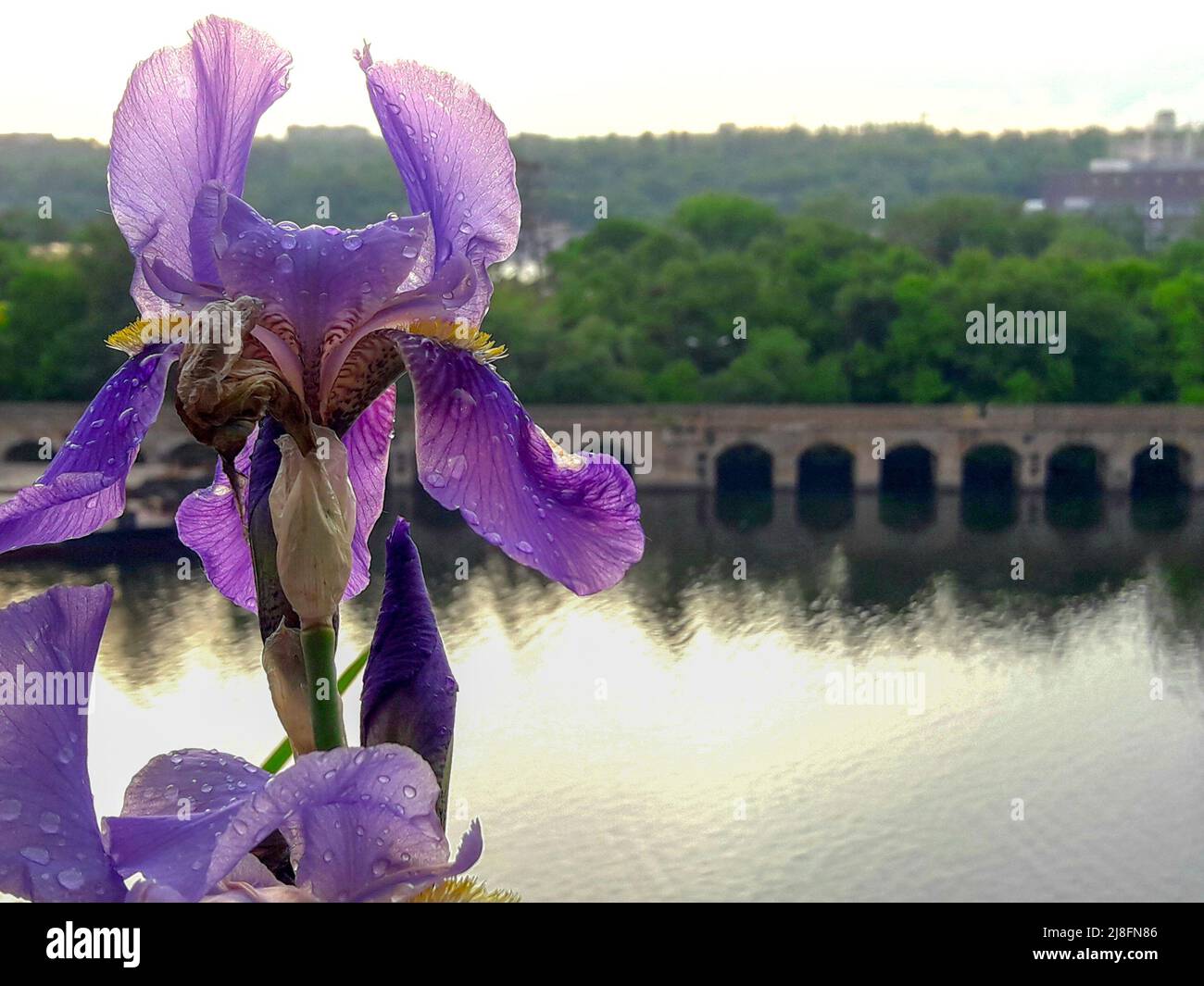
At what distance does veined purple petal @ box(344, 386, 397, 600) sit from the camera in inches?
17.9

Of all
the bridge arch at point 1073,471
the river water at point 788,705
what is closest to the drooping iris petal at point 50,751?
the river water at point 788,705

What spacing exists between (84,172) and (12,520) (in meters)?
12.3

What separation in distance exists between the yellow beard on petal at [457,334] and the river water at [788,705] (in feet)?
17.8

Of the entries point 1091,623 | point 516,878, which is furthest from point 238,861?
point 1091,623

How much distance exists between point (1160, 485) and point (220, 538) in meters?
17.1

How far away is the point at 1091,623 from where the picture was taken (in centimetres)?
1201

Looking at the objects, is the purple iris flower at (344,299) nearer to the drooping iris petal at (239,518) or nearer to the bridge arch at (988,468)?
the drooping iris petal at (239,518)

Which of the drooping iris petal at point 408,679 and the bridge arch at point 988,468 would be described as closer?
the drooping iris petal at point 408,679

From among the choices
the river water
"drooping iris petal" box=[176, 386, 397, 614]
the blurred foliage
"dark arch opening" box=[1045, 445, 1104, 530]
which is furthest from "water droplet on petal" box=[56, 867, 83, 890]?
"dark arch opening" box=[1045, 445, 1104, 530]

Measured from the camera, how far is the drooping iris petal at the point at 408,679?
40 cm

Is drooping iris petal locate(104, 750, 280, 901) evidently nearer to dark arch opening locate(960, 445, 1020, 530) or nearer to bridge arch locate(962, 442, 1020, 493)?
dark arch opening locate(960, 445, 1020, 530)

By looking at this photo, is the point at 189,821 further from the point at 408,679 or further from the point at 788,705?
the point at 788,705
